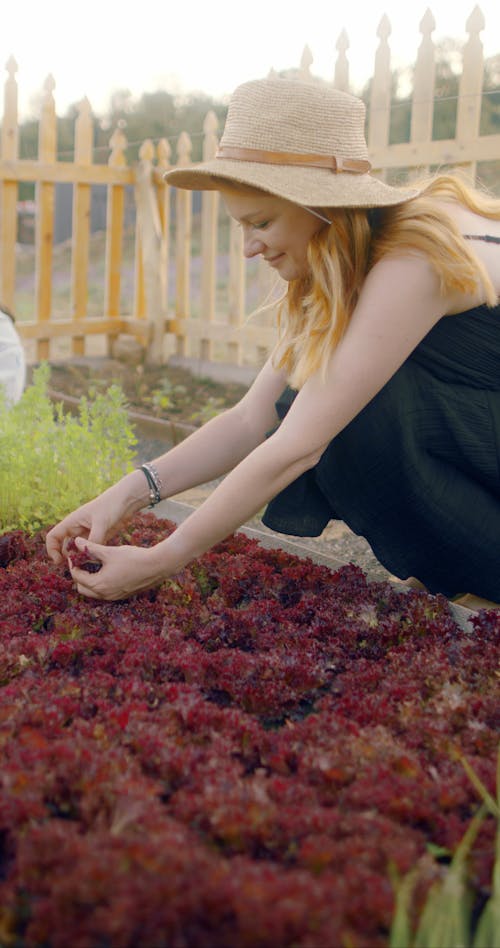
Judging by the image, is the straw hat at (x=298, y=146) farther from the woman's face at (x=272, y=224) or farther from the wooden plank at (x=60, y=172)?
the wooden plank at (x=60, y=172)

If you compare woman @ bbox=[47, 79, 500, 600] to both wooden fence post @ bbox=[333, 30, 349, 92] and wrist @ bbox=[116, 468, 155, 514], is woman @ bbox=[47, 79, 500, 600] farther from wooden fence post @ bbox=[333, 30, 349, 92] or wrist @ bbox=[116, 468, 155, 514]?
wooden fence post @ bbox=[333, 30, 349, 92]

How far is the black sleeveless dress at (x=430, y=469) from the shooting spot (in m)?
2.76

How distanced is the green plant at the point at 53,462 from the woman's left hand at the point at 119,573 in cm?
75

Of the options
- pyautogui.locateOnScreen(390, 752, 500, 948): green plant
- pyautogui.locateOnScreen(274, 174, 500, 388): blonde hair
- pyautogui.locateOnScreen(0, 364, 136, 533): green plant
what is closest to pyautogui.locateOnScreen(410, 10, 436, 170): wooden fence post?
pyautogui.locateOnScreen(0, 364, 136, 533): green plant

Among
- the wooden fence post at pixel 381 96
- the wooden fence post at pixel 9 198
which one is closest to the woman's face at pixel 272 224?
the wooden fence post at pixel 381 96

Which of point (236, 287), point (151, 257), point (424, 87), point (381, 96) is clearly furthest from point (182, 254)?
point (424, 87)

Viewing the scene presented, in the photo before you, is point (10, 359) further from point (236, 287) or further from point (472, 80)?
point (236, 287)

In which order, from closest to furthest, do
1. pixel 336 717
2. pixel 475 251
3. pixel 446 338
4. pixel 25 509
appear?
pixel 336 717
pixel 475 251
pixel 446 338
pixel 25 509

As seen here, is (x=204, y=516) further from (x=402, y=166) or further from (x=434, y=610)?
(x=402, y=166)

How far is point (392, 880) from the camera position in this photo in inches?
51.0

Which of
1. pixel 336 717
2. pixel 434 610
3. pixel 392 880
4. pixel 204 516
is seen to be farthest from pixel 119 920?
pixel 434 610

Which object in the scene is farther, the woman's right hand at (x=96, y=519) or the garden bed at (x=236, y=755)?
the woman's right hand at (x=96, y=519)

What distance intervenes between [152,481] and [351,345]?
73 cm

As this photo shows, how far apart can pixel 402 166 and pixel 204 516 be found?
5.00m
